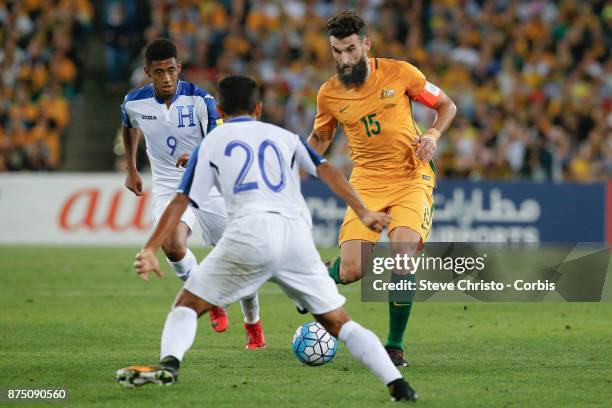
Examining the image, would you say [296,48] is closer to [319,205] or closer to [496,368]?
[319,205]

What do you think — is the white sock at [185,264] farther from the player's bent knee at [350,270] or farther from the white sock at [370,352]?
the white sock at [370,352]

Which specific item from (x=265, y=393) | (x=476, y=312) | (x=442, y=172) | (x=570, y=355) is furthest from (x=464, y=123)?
(x=265, y=393)

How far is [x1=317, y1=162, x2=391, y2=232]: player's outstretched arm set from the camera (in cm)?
676

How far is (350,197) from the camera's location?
6.81m

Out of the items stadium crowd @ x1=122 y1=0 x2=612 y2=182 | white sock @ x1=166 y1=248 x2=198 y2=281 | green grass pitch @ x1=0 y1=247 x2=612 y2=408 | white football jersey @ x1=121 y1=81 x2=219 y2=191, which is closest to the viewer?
green grass pitch @ x1=0 y1=247 x2=612 y2=408

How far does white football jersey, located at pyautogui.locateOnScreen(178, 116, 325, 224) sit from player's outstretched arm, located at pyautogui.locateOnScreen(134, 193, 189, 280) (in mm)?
80

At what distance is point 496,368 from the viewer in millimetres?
8602

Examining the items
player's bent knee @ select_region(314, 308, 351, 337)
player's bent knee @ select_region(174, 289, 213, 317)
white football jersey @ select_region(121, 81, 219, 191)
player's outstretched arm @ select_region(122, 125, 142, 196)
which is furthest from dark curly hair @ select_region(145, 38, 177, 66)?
player's bent knee @ select_region(314, 308, 351, 337)

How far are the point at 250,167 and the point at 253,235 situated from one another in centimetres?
40
